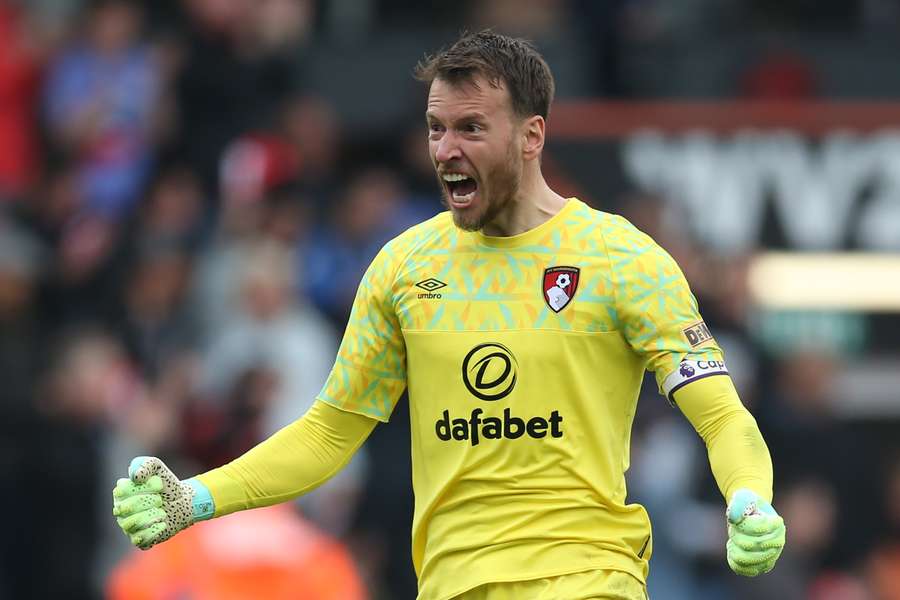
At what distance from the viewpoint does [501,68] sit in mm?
6141

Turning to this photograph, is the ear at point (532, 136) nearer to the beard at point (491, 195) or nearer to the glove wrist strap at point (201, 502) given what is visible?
the beard at point (491, 195)

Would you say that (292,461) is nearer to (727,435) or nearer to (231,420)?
(727,435)

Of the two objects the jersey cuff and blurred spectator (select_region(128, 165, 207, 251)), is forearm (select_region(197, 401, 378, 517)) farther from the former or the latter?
blurred spectator (select_region(128, 165, 207, 251))

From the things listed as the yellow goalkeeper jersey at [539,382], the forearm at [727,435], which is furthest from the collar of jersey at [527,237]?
the forearm at [727,435]

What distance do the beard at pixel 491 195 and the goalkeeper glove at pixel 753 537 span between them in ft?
3.96

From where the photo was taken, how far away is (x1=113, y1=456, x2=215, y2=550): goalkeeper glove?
602 centimetres

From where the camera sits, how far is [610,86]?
1421cm

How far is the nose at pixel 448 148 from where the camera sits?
6.09 metres

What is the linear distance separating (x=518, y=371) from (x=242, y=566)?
88.6 inches

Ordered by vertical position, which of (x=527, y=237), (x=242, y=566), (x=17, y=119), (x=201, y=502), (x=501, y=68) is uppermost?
(x=17, y=119)

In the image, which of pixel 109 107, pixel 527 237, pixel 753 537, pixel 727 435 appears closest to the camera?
pixel 753 537

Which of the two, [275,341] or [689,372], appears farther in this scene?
[275,341]

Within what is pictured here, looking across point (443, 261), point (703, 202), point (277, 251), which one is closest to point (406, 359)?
point (443, 261)

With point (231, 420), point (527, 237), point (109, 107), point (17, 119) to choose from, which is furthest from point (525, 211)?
point (17, 119)
